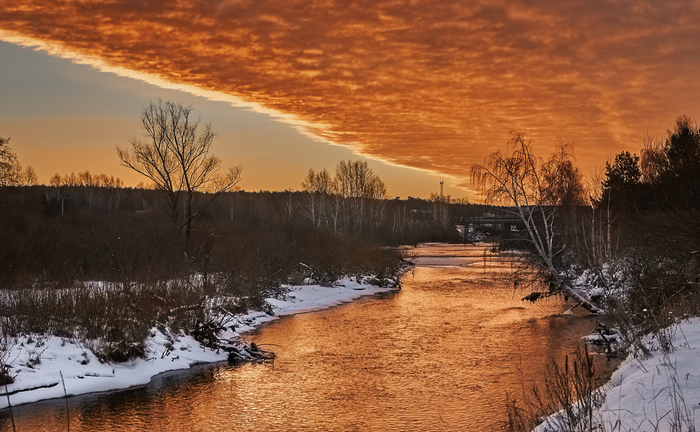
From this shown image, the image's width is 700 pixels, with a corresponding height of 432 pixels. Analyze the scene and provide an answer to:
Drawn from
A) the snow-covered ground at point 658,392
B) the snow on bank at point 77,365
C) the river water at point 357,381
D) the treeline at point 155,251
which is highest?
the treeline at point 155,251

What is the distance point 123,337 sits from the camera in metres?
14.9

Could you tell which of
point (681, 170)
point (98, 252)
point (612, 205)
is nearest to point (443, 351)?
point (681, 170)

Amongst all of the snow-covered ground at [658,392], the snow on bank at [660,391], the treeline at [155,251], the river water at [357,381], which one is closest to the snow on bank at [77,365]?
the river water at [357,381]

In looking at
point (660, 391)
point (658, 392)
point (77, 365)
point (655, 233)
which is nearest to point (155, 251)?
point (77, 365)

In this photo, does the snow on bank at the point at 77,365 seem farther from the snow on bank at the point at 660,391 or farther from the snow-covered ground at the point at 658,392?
the snow on bank at the point at 660,391

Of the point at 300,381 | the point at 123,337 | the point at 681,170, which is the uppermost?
the point at 681,170

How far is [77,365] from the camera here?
13.6m

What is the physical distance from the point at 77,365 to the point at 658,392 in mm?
11899

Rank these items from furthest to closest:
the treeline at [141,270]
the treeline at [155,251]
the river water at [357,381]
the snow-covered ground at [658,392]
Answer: the treeline at [155,251] → the treeline at [141,270] → the river water at [357,381] → the snow-covered ground at [658,392]

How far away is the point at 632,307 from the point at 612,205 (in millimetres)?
22123

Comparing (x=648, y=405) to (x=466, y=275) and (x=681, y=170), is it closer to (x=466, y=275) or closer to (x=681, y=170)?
(x=681, y=170)

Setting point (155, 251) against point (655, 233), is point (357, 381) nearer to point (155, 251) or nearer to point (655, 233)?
point (655, 233)

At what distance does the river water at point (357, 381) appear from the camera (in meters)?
11.1

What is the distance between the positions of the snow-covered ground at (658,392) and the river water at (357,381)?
286 cm
